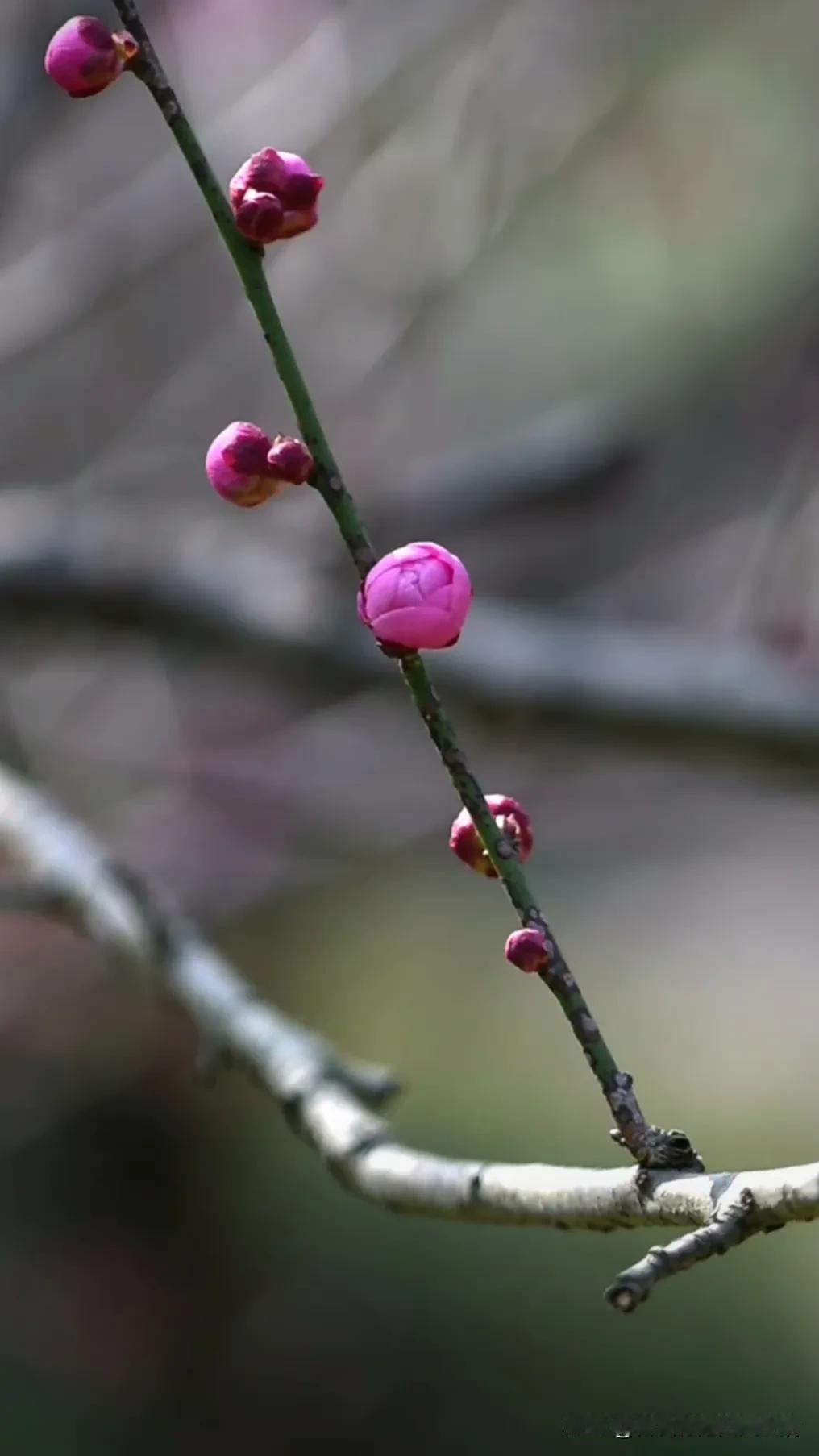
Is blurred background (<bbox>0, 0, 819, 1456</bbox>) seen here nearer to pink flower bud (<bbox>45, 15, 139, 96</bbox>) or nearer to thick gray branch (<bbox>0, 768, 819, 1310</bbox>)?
thick gray branch (<bbox>0, 768, 819, 1310</bbox>)

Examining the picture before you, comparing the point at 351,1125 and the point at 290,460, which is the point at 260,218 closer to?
the point at 290,460

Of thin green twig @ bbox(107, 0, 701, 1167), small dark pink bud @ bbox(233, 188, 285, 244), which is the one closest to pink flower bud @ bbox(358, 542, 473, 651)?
thin green twig @ bbox(107, 0, 701, 1167)

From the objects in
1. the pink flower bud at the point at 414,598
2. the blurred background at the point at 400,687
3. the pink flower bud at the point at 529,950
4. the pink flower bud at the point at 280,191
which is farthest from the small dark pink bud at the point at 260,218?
the blurred background at the point at 400,687

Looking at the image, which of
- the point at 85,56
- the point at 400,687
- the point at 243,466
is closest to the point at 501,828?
the point at 243,466

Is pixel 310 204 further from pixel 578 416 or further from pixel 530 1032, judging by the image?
pixel 530 1032

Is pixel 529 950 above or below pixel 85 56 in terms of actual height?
below

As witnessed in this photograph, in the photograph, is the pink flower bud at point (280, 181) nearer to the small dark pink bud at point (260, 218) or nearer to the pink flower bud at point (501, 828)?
the small dark pink bud at point (260, 218)
